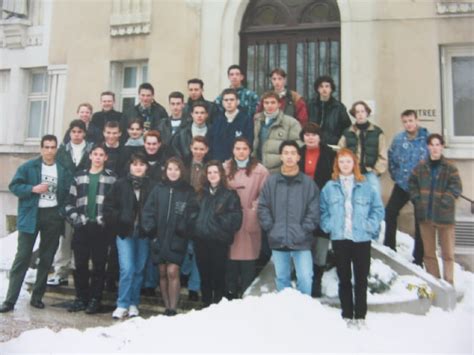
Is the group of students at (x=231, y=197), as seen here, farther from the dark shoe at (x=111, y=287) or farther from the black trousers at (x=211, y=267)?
the dark shoe at (x=111, y=287)

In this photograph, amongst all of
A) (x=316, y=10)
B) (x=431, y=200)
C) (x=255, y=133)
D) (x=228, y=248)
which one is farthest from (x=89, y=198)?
(x=316, y=10)

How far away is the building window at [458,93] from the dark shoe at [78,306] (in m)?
5.33

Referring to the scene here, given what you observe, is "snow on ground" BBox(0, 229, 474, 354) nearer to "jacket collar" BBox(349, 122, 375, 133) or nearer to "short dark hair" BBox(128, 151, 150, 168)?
"short dark hair" BBox(128, 151, 150, 168)

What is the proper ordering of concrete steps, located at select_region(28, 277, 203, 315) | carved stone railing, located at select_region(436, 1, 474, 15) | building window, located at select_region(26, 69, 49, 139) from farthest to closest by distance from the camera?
building window, located at select_region(26, 69, 49, 139), carved stone railing, located at select_region(436, 1, 474, 15), concrete steps, located at select_region(28, 277, 203, 315)

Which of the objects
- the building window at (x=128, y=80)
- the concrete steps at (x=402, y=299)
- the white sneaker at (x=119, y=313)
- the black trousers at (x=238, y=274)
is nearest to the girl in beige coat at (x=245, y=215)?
the black trousers at (x=238, y=274)

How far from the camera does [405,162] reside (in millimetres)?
5414

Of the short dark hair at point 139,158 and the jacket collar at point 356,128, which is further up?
the jacket collar at point 356,128

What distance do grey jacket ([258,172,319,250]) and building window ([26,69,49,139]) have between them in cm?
661

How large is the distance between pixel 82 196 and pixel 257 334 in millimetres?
2399

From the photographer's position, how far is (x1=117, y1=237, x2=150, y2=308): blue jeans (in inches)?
190

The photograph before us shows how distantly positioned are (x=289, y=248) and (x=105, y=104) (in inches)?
128

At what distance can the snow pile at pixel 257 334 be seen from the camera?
3.67m

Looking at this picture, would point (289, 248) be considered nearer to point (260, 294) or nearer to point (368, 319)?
point (260, 294)

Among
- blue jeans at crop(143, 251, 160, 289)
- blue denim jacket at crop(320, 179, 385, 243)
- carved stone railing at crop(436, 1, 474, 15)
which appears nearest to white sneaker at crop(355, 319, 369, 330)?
blue denim jacket at crop(320, 179, 385, 243)
